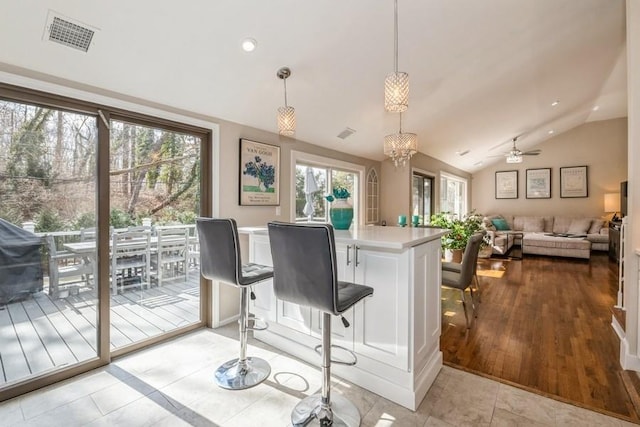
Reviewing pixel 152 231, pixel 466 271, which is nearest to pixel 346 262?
pixel 466 271

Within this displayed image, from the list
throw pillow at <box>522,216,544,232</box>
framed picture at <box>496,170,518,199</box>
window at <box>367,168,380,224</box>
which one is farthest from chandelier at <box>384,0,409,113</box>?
framed picture at <box>496,170,518,199</box>

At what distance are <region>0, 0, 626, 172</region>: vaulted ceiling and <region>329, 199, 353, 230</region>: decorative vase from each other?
4.16 ft

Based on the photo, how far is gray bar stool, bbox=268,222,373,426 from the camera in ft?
5.04

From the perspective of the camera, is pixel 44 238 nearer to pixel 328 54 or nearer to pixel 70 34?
pixel 70 34

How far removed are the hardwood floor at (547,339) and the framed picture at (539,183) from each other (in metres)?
4.56

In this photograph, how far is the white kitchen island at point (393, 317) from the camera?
6.22 feet

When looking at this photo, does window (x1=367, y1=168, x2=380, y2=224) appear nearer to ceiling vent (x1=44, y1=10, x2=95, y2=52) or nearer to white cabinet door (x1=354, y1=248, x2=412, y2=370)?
white cabinet door (x1=354, y1=248, x2=412, y2=370)

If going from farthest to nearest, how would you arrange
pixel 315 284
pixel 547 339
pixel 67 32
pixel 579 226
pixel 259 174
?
pixel 579 226, pixel 259 174, pixel 547 339, pixel 67 32, pixel 315 284

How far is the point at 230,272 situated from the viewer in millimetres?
2055

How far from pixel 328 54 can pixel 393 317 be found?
2.20m

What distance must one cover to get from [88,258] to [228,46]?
1974 millimetres

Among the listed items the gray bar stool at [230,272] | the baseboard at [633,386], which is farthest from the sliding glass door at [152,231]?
the baseboard at [633,386]

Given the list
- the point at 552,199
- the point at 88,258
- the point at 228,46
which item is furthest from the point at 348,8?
the point at 552,199

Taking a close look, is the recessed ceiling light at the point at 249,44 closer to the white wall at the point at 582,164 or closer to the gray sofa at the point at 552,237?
the gray sofa at the point at 552,237
